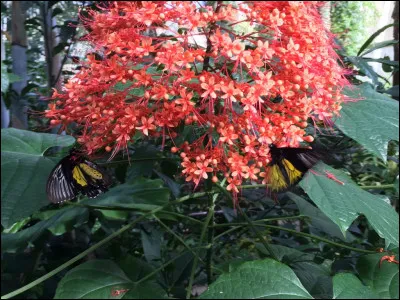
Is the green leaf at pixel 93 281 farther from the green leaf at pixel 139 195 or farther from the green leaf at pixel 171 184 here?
the green leaf at pixel 171 184

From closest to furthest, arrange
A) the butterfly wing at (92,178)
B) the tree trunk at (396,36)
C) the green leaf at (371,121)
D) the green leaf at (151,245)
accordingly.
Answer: the green leaf at (371,121) → the butterfly wing at (92,178) → the green leaf at (151,245) → the tree trunk at (396,36)

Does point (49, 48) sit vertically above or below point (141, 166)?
above

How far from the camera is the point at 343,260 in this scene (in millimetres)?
1209

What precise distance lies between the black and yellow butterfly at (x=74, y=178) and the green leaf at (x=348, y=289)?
0.53 metres

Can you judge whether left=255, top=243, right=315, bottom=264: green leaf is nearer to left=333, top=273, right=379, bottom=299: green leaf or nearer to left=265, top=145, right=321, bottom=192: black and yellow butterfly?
left=265, top=145, right=321, bottom=192: black and yellow butterfly

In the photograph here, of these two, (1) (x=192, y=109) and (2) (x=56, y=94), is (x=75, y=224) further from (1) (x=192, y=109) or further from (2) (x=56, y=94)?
(1) (x=192, y=109)

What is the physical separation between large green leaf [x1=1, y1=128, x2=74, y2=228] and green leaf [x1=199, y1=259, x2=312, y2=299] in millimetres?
345

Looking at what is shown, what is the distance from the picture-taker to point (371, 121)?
0.94 m

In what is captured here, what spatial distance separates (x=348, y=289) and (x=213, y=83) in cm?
43

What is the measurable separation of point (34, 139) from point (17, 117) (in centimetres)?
100

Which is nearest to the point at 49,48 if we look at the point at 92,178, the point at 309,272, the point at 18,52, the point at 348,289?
the point at 18,52

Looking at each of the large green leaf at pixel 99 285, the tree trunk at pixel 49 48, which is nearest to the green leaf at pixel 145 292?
the large green leaf at pixel 99 285

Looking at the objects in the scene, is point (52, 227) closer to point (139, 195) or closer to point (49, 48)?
point (139, 195)

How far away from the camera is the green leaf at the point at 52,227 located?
45.4 inches
